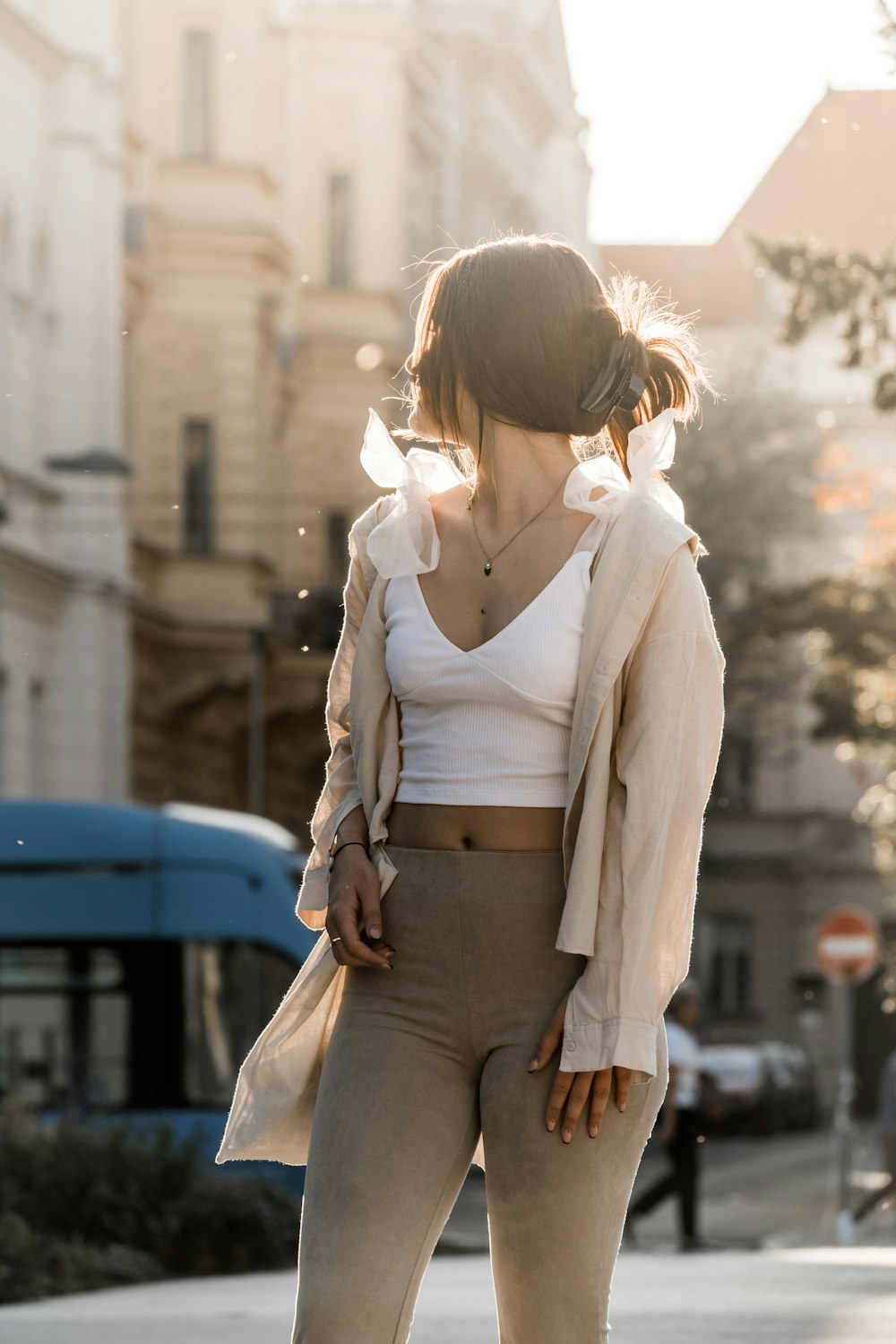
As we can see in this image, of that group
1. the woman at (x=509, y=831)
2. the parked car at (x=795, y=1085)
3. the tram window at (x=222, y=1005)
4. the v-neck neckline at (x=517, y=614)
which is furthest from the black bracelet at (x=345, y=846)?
the parked car at (x=795, y=1085)

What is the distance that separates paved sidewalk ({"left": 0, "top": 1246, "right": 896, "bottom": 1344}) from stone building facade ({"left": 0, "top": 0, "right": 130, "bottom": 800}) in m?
16.9

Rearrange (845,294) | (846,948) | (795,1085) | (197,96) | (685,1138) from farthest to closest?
1. (795,1085)
2. (197,96)
3. (846,948)
4. (685,1138)
5. (845,294)

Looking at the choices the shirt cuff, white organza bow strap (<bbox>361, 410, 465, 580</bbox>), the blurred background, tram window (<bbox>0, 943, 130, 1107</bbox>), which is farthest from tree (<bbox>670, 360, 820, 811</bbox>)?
the shirt cuff

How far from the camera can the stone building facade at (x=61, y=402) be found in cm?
2792

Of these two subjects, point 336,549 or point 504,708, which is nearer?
point 504,708

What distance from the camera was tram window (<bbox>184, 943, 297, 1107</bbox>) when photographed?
18266mm

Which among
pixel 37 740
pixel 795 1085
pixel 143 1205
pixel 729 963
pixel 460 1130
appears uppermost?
pixel 460 1130

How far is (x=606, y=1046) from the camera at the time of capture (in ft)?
10.3

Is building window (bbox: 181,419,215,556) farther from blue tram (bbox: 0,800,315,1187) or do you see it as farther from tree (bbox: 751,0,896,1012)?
blue tram (bbox: 0,800,315,1187)

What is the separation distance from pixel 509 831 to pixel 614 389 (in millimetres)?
610

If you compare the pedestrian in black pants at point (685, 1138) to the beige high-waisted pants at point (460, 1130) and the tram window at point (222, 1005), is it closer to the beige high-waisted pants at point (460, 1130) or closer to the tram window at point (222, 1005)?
the tram window at point (222, 1005)

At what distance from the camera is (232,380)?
3491 centimetres

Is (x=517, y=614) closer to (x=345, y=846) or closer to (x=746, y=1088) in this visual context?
(x=345, y=846)

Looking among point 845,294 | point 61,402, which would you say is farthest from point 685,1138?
point 61,402
